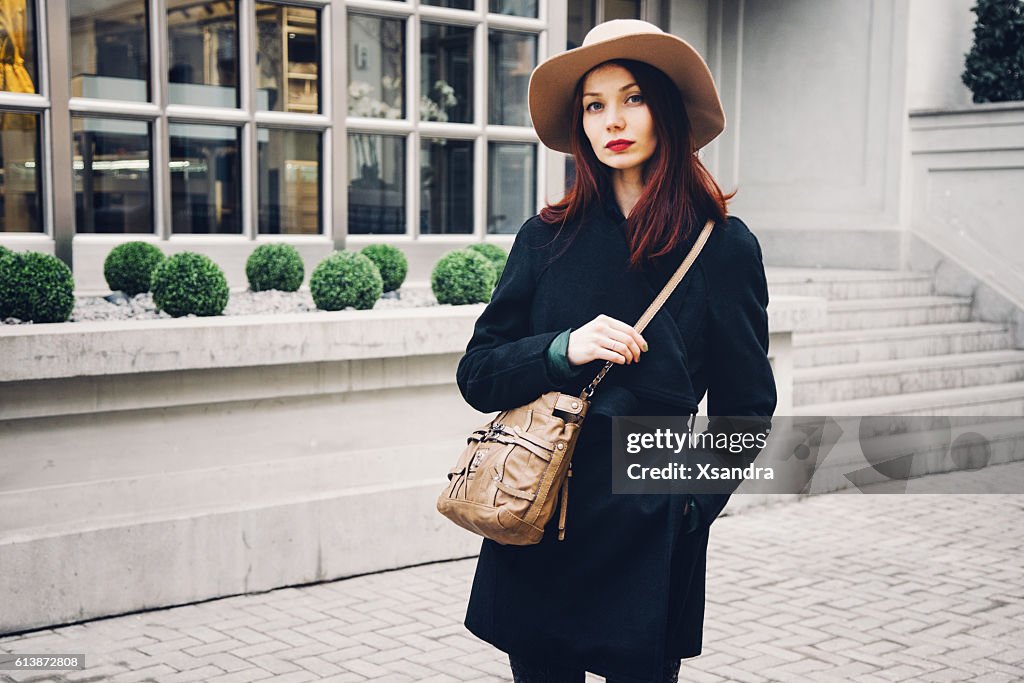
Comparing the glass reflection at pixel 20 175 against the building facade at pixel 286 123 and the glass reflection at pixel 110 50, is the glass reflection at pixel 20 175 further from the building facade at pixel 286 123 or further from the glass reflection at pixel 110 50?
the glass reflection at pixel 110 50

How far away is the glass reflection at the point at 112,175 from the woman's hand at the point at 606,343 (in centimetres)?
520

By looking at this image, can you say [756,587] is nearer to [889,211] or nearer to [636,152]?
[636,152]

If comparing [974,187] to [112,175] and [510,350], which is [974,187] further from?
[510,350]

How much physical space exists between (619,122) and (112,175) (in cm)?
513

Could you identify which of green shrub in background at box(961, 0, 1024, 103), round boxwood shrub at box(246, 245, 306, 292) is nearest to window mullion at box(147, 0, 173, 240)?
round boxwood shrub at box(246, 245, 306, 292)

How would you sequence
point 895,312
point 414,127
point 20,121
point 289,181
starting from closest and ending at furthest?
point 20,121 < point 289,181 < point 414,127 < point 895,312

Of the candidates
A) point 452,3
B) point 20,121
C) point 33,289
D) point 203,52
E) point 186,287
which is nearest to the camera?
point 33,289

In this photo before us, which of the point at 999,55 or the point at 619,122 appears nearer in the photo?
the point at 619,122

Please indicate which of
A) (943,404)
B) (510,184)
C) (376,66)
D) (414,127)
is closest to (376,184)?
(414,127)

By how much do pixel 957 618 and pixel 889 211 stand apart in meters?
7.10

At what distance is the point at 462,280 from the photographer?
643 centimetres

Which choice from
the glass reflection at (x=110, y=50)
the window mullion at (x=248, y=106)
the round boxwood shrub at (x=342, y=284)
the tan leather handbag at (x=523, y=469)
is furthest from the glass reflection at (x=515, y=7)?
the tan leather handbag at (x=523, y=469)

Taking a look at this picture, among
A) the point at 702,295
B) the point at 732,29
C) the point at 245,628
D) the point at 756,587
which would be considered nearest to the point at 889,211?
the point at 732,29

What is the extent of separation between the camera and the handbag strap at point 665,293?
2.44m
